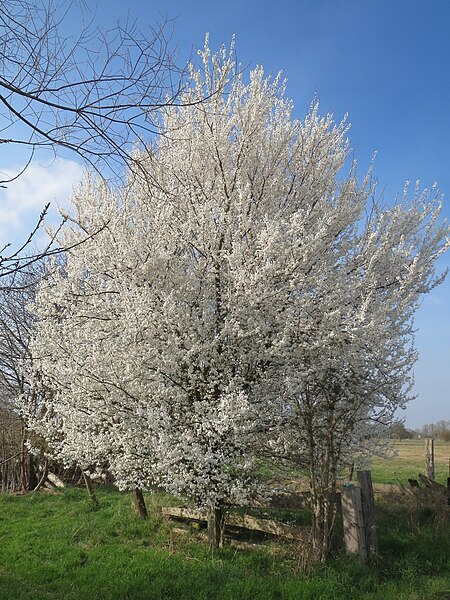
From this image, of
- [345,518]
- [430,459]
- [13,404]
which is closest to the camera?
[345,518]

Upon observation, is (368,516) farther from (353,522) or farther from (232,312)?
(232,312)

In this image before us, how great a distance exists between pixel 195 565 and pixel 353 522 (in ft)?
7.31

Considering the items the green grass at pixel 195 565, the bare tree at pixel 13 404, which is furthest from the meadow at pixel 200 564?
the bare tree at pixel 13 404

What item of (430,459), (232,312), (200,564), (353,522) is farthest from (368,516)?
(430,459)

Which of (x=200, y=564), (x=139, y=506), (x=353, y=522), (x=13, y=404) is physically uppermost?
(x=13, y=404)

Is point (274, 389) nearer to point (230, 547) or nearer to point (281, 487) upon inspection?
point (281, 487)

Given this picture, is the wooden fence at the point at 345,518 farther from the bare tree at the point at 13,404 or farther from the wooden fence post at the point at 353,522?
the bare tree at the point at 13,404

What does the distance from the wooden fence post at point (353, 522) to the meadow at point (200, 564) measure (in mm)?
152

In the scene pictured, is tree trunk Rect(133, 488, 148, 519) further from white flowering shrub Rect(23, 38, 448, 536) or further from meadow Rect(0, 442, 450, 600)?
white flowering shrub Rect(23, 38, 448, 536)

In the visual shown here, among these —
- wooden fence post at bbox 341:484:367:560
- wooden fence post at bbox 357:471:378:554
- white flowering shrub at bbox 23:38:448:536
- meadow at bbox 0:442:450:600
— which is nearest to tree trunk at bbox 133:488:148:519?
meadow at bbox 0:442:450:600

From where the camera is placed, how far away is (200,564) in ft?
21.4

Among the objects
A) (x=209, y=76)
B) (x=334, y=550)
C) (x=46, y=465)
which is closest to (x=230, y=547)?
(x=334, y=550)

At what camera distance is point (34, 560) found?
7312 mm

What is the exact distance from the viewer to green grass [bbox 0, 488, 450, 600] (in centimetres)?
551
